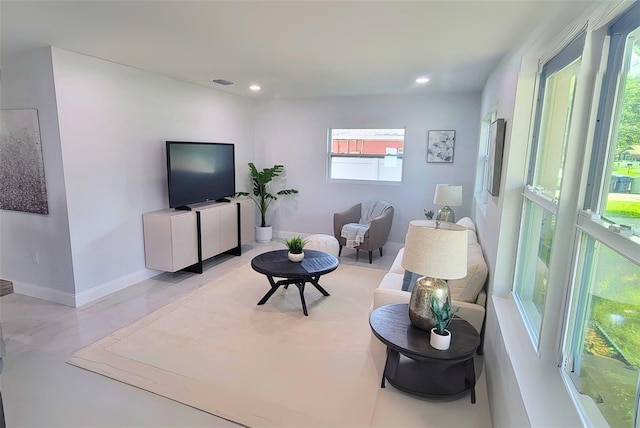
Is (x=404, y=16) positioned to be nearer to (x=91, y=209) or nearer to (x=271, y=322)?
(x=271, y=322)

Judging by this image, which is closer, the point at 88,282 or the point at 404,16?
the point at 404,16

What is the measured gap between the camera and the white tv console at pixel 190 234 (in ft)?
13.6

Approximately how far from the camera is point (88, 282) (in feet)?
12.0

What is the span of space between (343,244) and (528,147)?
11.0 feet

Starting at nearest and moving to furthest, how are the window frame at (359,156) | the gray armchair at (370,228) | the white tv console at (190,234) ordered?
the white tv console at (190,234), the gray armchair at (370,228), the window frame at (359,156)

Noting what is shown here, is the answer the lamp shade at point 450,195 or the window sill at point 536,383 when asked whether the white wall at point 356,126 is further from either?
the window sill at point 536,383

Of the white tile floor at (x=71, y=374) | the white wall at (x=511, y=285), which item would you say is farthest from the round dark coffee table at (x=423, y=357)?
the white tile floor at (x=71, y=374)

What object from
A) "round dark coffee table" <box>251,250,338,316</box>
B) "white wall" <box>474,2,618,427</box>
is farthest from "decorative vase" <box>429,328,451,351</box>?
"round dark coffee table" <box>251,250,338,316</box>

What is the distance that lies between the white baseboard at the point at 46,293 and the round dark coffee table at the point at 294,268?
1.89 metres

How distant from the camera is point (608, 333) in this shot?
1.18 meters

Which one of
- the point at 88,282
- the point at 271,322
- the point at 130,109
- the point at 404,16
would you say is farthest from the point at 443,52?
the point at 88,282

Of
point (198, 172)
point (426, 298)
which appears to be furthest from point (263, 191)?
point (426, 298)

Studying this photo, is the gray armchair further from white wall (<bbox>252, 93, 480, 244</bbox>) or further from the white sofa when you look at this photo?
the white sofa

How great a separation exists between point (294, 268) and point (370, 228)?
1810 mm
